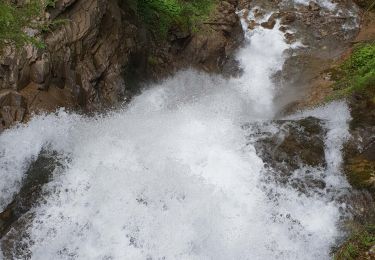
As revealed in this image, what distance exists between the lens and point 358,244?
6449 mm

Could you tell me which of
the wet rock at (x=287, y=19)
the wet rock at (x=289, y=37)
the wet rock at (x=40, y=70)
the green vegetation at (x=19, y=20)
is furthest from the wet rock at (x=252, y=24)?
the wet rock at (x=40, y=70)

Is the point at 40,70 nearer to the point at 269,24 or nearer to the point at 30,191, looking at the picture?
the point at 30,191

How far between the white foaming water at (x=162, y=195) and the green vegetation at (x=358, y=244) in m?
0.25

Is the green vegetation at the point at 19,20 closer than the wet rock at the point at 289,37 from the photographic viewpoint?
Yes

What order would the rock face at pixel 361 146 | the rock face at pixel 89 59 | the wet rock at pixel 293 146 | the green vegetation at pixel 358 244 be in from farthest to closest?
the rock face at pixel 89 59 → the wet rock at pixel 293 146 → the rock face at pixel 361 146 → the green vegetation at pixel 358 244

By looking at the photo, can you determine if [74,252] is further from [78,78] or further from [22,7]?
[22,7]

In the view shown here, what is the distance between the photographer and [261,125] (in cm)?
893

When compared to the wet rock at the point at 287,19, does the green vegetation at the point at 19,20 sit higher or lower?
higher

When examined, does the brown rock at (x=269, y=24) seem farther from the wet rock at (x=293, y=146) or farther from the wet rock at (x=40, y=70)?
the wet rock at (x=40, y=70)

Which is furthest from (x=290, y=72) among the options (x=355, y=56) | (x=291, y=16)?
(x=291, y=16)

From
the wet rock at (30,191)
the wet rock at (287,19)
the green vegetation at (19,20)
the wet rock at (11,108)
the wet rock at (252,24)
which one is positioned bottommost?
the wet rock at (30,191)

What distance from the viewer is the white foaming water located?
6676 millimetres

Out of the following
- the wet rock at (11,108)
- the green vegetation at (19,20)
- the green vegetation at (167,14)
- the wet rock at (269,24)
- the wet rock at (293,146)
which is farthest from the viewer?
the wet rock at (269,24)

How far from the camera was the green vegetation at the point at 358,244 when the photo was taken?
20.7 ft
